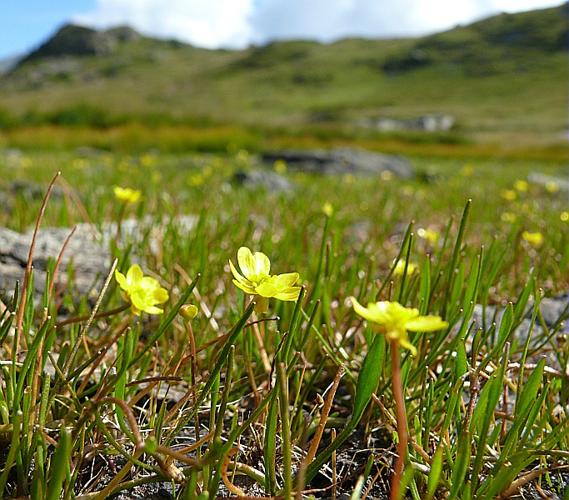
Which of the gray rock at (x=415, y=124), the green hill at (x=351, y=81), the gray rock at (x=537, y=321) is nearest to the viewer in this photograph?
the gray rock at (x=537, y=321)

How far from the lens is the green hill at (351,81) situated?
66062 millimetres

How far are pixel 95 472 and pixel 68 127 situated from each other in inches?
686

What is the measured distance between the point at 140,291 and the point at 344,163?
25.4 ft

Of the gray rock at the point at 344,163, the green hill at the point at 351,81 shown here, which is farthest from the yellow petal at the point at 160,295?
the green hill at the point at 351,81

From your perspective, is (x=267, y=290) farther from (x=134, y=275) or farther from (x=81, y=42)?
(x=81, y=42)

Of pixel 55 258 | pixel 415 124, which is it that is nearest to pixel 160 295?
pixel 55 258

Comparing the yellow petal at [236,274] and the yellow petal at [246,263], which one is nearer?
the yellow petal at [236,274]

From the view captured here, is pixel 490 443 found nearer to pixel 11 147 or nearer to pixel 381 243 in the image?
pixel 381 243

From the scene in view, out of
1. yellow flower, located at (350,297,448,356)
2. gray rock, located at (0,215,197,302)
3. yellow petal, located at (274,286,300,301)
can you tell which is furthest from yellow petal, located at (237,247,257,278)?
gray rock, located at (0,215,197,302)

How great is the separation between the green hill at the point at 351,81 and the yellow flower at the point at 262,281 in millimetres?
48828

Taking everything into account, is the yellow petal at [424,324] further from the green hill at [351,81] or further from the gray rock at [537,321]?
the green hill at [351,81]

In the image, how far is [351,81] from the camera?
8956 centimetres

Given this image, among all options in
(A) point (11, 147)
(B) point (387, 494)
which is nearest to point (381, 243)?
(B) point (387, 494)

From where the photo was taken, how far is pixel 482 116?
62.8 meters
